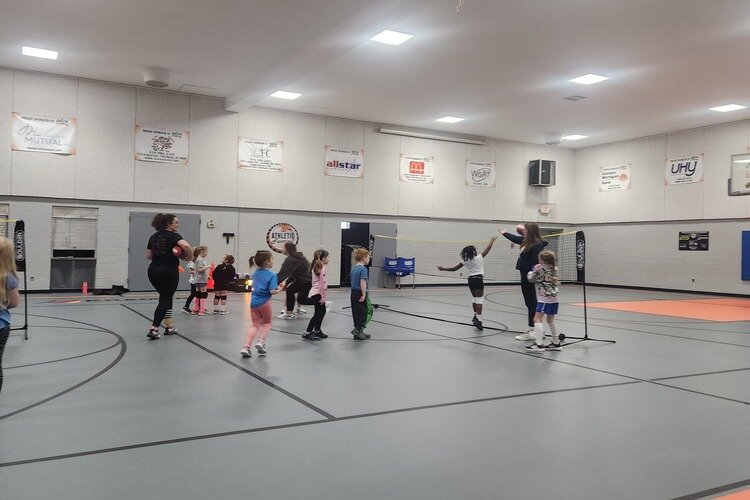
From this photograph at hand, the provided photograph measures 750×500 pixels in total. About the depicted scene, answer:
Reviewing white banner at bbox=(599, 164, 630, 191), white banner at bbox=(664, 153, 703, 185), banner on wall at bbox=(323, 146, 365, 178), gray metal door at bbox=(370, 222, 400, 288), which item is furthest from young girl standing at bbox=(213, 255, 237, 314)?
white banner at bbox=(599, 164, 630, 191)

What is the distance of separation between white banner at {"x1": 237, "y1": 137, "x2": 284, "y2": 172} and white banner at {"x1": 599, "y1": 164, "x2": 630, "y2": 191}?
14.3 metres

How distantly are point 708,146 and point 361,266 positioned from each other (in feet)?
57.7

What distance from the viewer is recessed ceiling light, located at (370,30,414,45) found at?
39.5 feet

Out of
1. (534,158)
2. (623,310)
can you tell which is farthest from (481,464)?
(534,158)

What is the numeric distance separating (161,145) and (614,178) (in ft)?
60.0

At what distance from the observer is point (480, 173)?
23516 millimetres

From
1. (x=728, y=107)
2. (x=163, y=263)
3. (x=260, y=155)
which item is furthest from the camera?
(x=260, y=155)

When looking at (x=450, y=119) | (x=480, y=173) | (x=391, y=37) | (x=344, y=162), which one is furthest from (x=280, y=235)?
(x=480, y=173)

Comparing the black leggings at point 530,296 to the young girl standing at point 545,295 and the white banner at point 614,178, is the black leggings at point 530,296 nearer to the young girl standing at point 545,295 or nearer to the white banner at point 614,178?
the young girl standing at point 545,295

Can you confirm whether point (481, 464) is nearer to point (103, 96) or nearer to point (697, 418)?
point (697, 418)

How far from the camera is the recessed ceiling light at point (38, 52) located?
13.6 meters

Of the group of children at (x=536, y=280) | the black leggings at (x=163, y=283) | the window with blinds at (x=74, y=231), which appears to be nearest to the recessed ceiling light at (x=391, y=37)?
the group of children at (x=536, y=280)

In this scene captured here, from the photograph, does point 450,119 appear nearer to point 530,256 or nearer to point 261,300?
point 530,256

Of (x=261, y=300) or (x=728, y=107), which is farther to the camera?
(x=728, y=107)
